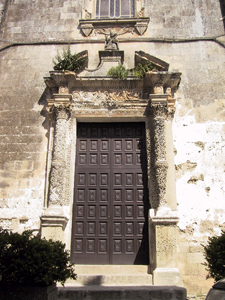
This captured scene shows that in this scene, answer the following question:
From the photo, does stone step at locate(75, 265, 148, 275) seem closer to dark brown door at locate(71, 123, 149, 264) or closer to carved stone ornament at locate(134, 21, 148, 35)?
dark brown door at locate(71, 123, 149, 264)

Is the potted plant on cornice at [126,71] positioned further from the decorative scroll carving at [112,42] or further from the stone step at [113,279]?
the stone step at [113,279]

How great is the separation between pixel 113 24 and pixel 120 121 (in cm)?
311

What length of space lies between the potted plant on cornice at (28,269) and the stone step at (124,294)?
1061 mm

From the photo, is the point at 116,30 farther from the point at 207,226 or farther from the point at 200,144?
the point at 207,226

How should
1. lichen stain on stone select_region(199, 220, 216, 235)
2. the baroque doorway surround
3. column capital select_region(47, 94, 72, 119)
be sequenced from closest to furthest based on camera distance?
the baroque doorway surround → lichen stain on stone select_region(199, 220, 216, 235) → column capital select_region(47, 94, 72, 119)

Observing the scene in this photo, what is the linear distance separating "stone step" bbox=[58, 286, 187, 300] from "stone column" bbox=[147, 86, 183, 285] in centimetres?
55

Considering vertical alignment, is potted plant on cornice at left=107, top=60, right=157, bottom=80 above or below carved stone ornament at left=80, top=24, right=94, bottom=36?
below

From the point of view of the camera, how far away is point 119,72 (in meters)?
7.55

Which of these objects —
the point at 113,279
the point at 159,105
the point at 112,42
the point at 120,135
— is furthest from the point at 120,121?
the point at 113,279

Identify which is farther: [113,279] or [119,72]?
[119,72]

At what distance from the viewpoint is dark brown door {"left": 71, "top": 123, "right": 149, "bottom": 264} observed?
6836 mm

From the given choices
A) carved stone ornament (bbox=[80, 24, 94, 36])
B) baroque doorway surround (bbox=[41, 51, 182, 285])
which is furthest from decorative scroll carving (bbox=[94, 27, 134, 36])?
baroque doorway surround (bbox=[41, 51, 182, 285])

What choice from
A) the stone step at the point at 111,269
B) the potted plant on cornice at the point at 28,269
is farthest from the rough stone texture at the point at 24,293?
the stone step at the point at 111,269

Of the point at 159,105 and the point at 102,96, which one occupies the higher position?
the point at 102,96
